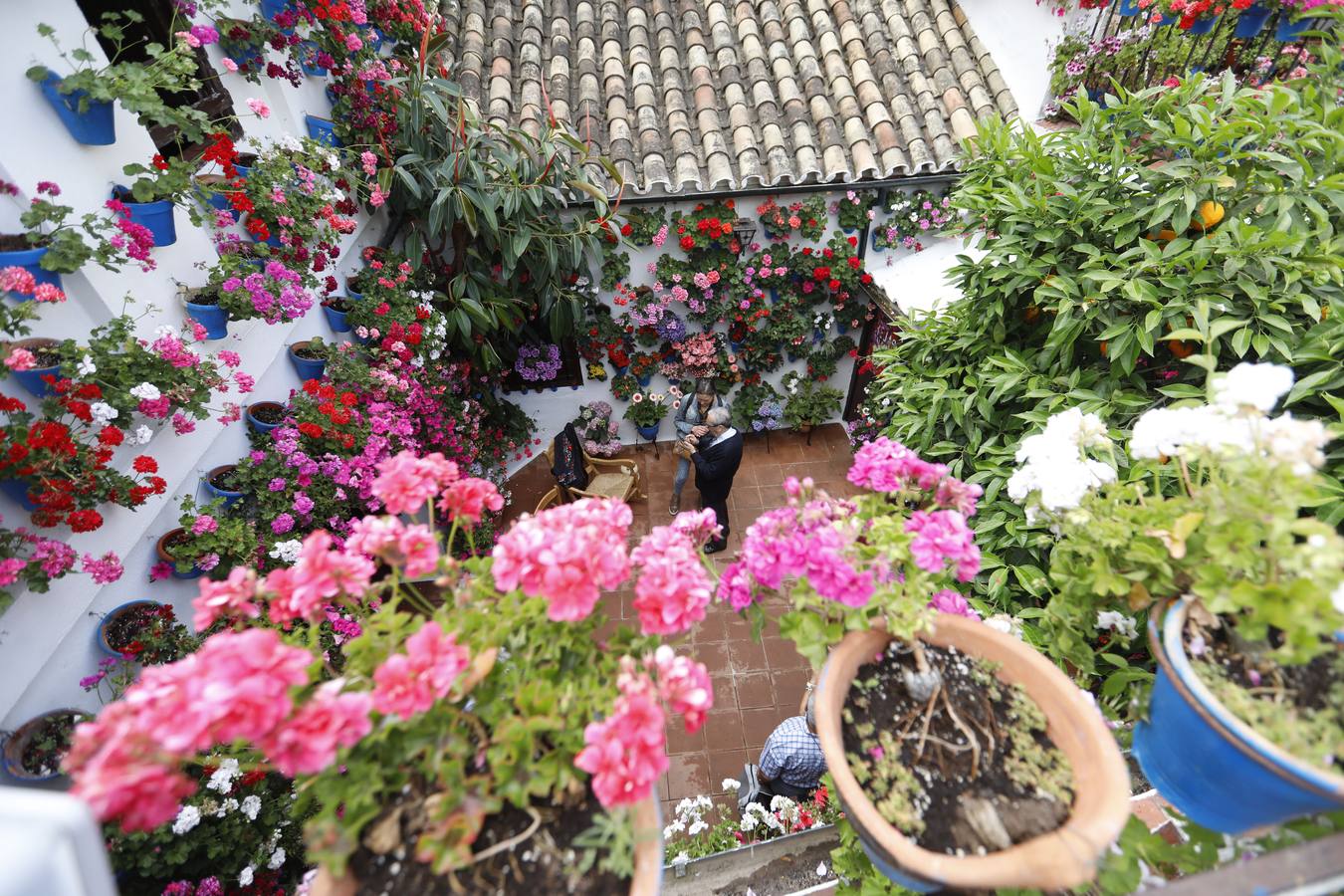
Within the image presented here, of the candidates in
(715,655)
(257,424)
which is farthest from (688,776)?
(257,424)

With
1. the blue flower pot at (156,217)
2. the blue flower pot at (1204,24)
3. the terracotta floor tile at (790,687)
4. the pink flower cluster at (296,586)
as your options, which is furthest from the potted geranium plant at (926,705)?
the blue flower pot at (1204,24)

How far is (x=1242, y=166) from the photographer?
1911 millimetres

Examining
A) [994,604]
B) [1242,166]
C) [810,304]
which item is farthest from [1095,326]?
[810,304]

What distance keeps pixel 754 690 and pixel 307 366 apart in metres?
3.43

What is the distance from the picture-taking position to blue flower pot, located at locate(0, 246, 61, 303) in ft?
5.52

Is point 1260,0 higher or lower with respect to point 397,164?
higher

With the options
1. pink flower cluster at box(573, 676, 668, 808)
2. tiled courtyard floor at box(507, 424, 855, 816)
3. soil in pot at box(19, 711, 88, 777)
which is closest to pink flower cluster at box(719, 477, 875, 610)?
pink flower cluster at box(573, 676, 668, 808)

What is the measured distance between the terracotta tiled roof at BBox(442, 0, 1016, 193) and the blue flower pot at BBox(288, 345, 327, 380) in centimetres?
226

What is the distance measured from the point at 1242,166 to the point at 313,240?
3.82 metres

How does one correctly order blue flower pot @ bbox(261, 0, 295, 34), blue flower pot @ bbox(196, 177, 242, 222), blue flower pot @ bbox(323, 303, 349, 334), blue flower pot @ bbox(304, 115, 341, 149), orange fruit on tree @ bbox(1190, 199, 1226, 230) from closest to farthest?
orange fruit on tree @ bbox(1190, 199, 1226, 230), blue flower pot @ bbox(196, 177, 242, 222), blue flower pot @ bbox(261, 0, 295, 34), blue flower pot @ bbox(304, 115, 341, 149), blue flower pot @ bbox(323, 303, 349, 334)

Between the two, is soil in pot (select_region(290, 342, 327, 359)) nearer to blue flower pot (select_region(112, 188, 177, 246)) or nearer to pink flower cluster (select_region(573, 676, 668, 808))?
blue flower pot (select_region(112, 188, 177, 246))

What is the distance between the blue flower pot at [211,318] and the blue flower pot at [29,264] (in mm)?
525

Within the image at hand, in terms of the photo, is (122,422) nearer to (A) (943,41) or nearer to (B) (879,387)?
(B) (879,387)

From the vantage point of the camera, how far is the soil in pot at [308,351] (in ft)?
10.3
